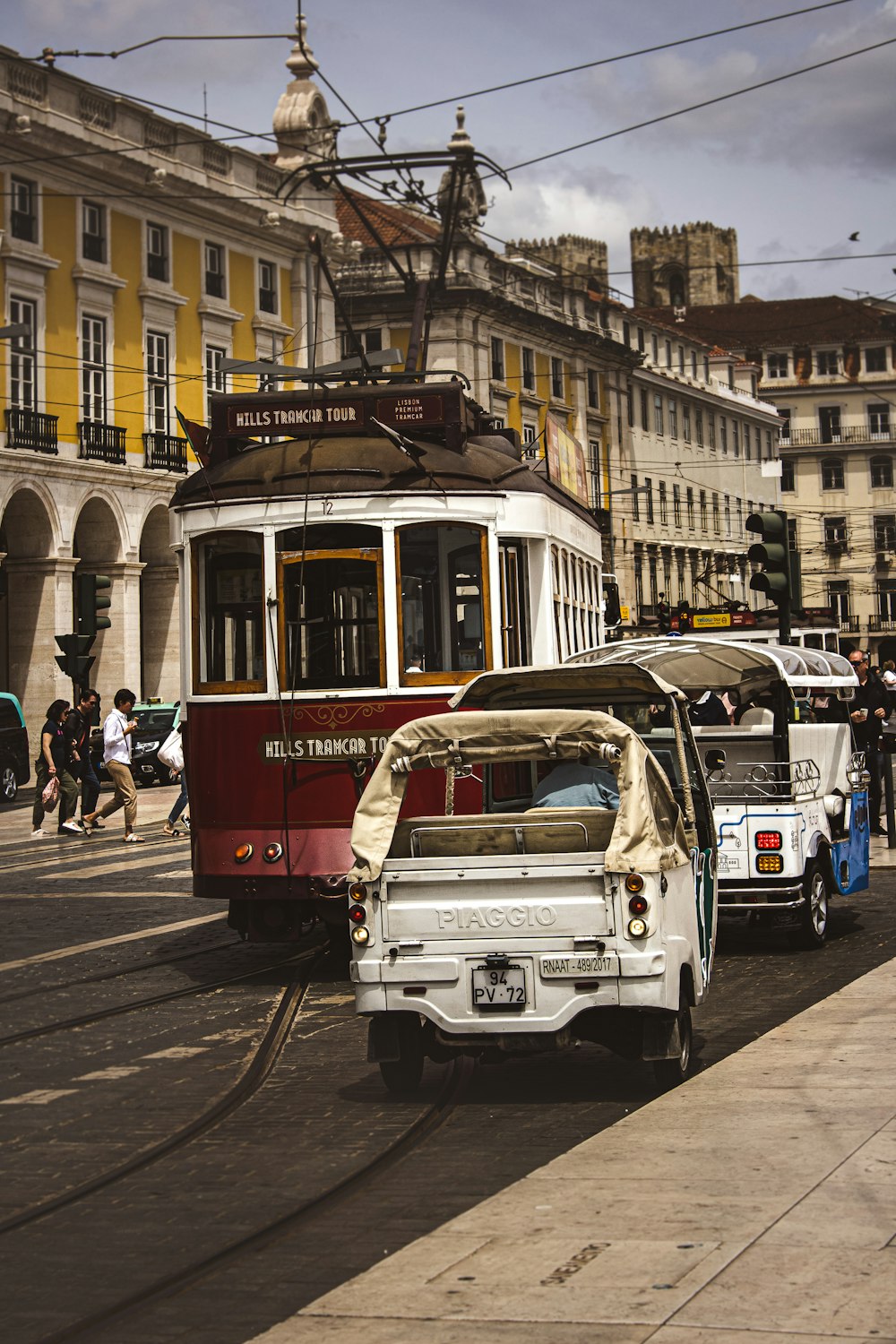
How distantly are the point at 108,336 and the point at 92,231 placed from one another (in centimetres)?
257

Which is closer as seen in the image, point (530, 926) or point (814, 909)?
point (530, 926)

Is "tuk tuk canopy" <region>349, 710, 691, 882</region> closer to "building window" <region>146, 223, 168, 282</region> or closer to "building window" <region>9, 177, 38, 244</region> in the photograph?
"building window" <region>9, 177, 38, 244</region>

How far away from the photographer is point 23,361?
4600 centimetres

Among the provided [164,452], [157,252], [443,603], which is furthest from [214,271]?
[443,603]

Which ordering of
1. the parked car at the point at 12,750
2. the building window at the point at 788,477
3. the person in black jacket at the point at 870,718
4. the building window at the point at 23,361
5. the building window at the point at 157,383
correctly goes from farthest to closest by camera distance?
1. the building window at the point at 788,477
2. the building window at the point at 157,383
3. the building window at the point at 23,361
4. the parked car at the point at 12,750
5. the person in black jacket at the point at 870,718

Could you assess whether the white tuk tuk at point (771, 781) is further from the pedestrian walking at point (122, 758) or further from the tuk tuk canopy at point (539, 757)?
the pedestrian walking at point (122, 758)

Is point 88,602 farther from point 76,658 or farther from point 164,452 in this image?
point 164,452

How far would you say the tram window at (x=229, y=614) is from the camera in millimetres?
13297

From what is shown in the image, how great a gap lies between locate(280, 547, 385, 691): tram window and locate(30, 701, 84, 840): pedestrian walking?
573 inches

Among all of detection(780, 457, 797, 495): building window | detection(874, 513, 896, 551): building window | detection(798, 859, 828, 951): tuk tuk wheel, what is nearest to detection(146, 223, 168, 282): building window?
detection(798, 859, 828, 951): tuk tuk wheel

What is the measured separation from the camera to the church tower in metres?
125

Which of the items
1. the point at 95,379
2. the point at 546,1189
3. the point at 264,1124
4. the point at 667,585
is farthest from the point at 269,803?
the point at 667,585

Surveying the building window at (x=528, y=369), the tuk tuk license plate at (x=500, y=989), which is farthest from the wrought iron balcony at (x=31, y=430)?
the tuk tuk license plate at (x=500, y=989)

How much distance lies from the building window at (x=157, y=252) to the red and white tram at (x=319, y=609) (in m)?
38.9
